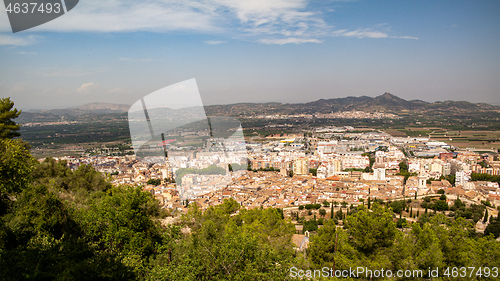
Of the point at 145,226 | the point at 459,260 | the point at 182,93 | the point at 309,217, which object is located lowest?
the point at 309,217

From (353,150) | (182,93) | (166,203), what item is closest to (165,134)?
(182,93)

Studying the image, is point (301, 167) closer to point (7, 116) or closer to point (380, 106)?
point (7, 116)

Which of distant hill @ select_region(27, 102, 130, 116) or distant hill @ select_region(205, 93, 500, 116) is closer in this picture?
distant hill @ select_region(27, 102, 130, 116)

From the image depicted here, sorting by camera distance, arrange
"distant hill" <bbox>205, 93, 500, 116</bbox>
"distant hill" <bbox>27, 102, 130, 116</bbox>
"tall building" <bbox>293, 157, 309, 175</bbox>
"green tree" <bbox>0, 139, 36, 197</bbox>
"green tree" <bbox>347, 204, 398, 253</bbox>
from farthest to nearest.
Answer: "distant hill" <bbox>205, 93, 500, 116</bbox> → "tall building" <bbox>293, 157, 309, 175</bbox> → "distant hill" <bbox>27, 102, 130, 116</bbox> → "green tree" <bbox>347, 204, 398, 253</bbox> → "green tree" <bbox>0, 139, 36, 197</bbox>

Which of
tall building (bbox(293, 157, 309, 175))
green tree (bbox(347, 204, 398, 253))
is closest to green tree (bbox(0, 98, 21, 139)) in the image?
green tree (bbox(347, 204, 398, 253))

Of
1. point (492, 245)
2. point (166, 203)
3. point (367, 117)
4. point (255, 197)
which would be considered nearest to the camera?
point (492, 245)

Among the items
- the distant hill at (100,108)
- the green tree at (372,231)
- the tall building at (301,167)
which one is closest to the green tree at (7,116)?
the distant hill at (100,108)

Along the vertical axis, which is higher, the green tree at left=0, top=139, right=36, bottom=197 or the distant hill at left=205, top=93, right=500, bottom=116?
the distant hill at left=205, top=93, right=500, bottom=116

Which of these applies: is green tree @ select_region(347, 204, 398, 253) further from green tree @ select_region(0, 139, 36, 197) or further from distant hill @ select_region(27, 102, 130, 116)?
green tree @ select_region(0, 139, 36, 197)

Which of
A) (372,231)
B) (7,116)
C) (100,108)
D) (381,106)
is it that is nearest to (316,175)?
(100,108)

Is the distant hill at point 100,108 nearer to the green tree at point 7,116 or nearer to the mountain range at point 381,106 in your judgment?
the green tree at point 7,116

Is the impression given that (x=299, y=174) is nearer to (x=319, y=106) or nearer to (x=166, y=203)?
(x=166, y=203)
